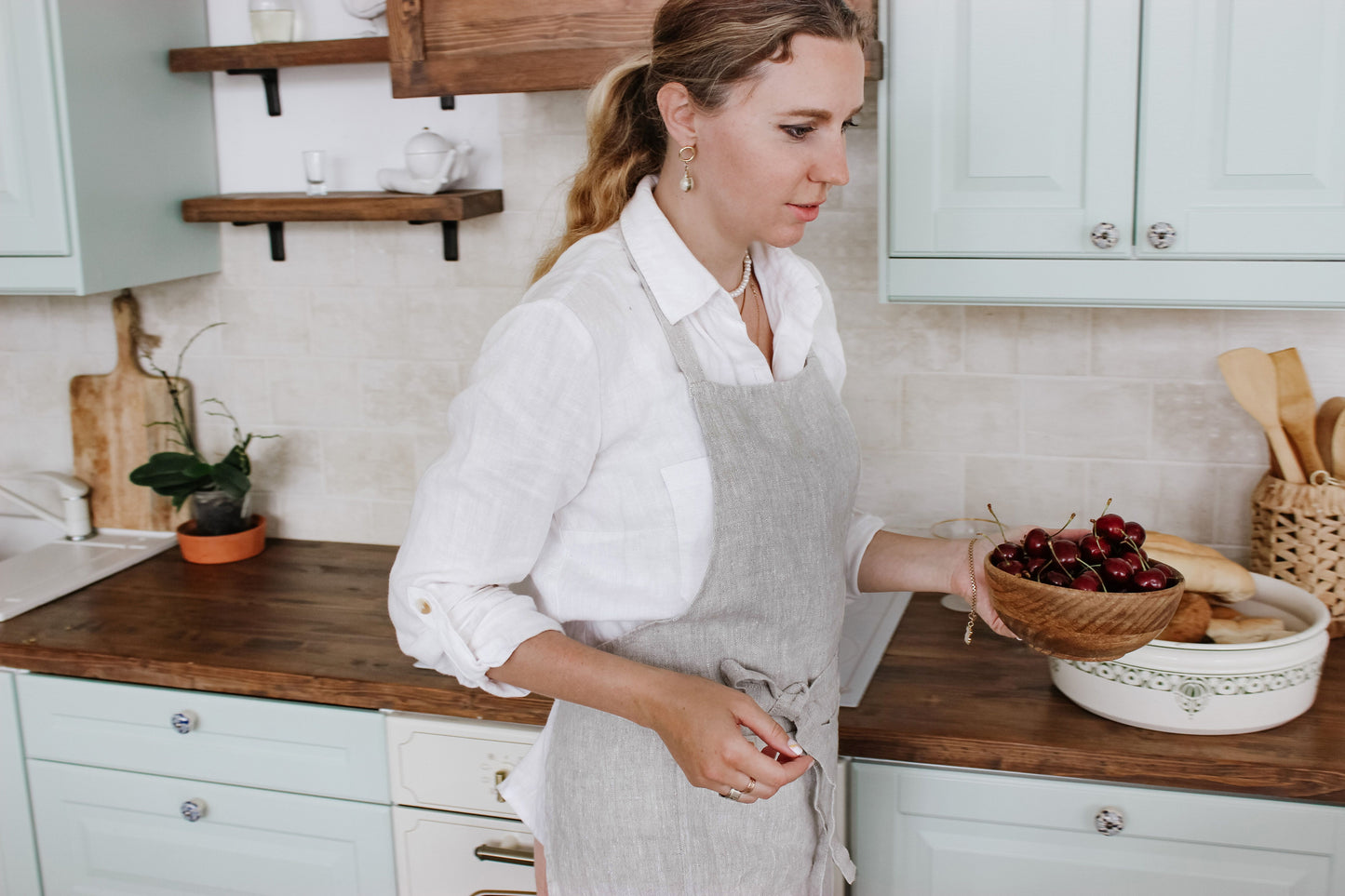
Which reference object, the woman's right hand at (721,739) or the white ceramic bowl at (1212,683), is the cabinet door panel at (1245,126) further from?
the woman's right hand at (721,739)

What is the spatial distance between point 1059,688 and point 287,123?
1740mm

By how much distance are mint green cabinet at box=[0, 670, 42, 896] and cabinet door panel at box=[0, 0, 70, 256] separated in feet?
2.42

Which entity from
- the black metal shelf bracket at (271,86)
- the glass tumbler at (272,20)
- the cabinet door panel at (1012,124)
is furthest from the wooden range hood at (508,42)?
the black metal shelf bracket at (271,86)

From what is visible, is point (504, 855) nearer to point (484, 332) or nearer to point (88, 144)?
point (484, 332)

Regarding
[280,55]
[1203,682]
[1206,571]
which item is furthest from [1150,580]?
[280,55]

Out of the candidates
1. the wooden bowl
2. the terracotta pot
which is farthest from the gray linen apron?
the terracotta pot

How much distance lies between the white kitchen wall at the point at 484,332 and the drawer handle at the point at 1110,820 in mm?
660

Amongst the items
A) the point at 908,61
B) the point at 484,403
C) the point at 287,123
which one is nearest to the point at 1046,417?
the point at 908,61

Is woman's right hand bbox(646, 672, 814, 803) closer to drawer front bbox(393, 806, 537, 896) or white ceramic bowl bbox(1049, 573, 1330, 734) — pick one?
white ceramic bowl bbox(1049, 573, 1330, 734)

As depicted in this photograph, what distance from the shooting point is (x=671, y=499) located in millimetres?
1305

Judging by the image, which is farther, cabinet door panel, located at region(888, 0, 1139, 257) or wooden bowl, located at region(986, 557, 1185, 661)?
cabinet door panel, located at region(888, 0, 1139, 257)

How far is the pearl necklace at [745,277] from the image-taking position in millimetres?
1493

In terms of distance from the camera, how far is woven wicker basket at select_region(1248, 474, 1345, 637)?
183 cm

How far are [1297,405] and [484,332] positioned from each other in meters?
1.39
